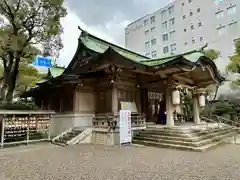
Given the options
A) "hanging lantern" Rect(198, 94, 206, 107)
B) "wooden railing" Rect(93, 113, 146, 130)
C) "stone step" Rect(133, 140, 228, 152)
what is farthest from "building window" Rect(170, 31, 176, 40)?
"stone step" Rect(133, 140, 228, 152)

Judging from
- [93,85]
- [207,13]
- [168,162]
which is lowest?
[168,162]

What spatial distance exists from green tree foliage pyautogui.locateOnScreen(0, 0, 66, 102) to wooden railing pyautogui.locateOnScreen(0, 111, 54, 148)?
280cm

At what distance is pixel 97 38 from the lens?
14.8m

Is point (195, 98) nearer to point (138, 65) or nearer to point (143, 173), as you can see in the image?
point (138, 65)

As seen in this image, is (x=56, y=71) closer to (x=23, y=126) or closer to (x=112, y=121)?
(x=23, y=126)

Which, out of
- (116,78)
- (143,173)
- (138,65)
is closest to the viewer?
→ (143,173)

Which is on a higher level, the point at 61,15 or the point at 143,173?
the point at 61,15

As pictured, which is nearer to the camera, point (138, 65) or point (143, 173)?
point (143, 173)

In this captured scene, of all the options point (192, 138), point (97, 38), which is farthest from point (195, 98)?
point (97, 38)

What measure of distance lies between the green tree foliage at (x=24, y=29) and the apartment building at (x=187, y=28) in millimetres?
25453

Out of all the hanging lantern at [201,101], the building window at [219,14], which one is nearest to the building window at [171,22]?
the building window at [219,14]

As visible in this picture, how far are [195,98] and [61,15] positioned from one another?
1070 centimetres

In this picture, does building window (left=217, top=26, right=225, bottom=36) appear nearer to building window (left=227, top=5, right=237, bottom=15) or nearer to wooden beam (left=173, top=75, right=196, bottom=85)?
building window (left=227, top=5, right=237, bottom=15)

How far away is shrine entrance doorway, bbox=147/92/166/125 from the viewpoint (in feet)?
45.8
